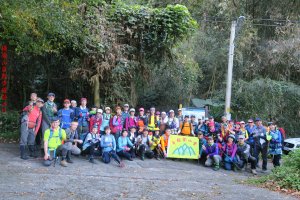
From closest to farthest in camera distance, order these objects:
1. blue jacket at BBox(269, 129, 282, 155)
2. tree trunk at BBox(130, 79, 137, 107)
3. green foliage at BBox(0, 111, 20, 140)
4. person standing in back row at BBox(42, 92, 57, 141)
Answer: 1. person standing in back row at BBox(42, 92, 57, 141)
2. blue jacket at BBox(269, 129, 282, 155)
3. green foliage at BBox(0, 111, 20, 140)
4. tree trunk at BBox(130, 79, 137, 107)

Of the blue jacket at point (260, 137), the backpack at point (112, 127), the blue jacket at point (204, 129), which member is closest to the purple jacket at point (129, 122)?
the backpack at point (112, 127)

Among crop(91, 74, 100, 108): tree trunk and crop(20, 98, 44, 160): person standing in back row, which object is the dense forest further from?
crop(20, 98, 44, 160): person standing in back row

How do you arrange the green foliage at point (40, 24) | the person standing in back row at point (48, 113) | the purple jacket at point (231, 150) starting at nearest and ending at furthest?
1. the green foliage at point (40, 24)
2. the person standing in back row at point (48, 113)
3. the purple jacket at point (231, 150)

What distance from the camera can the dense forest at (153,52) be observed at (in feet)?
44.2

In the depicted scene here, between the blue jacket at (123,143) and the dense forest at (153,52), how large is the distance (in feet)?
11.6

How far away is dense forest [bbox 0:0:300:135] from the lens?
44.2 feet

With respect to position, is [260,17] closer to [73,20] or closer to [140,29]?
[140,29]

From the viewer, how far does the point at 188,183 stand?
10.4m

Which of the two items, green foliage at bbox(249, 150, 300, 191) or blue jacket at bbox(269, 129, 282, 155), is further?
blue jacket at bbox(269, 129, 282, 155)

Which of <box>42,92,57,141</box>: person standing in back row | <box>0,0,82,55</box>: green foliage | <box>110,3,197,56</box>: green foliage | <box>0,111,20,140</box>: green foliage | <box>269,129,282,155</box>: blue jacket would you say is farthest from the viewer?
<box>110,3,197,56</box>: green foliage

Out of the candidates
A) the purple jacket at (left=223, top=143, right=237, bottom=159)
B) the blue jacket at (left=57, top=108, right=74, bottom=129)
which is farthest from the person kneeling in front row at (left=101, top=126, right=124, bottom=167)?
the purple jacket at (left=223, top=143, right=237, bottom=159)

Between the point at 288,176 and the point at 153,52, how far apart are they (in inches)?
347

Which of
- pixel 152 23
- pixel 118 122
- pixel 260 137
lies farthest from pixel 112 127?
pixel 152 23

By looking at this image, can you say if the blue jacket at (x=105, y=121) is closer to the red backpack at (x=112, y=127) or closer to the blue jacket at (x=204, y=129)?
the red backpack at (x=112, y=127)
